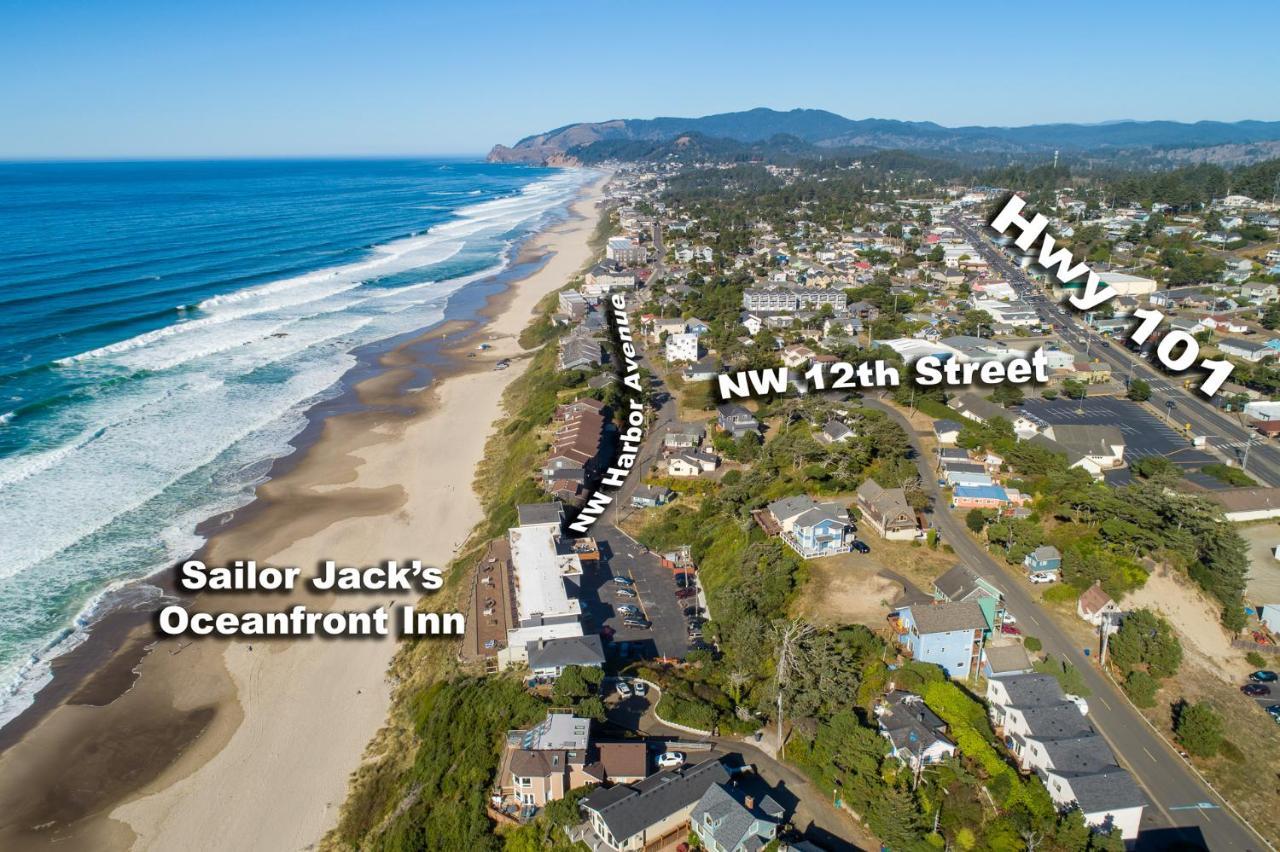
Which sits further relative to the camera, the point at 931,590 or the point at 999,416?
the point at 999,416

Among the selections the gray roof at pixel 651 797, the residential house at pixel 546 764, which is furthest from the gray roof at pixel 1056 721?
the residential house at pixel 546 764

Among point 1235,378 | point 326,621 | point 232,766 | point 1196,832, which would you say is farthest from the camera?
point 1235,378

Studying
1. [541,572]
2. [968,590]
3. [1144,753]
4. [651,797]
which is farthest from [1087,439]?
[651,797]

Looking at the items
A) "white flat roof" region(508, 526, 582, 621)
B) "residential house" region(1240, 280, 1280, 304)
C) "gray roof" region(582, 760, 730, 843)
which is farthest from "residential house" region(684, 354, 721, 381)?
"residential house" region(1240, 280, 1280, 304)

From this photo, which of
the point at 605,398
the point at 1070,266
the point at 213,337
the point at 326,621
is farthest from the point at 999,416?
the point at 213,337

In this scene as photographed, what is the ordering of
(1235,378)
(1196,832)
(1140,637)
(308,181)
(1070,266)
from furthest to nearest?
1. (308,181)
2. (1235,378)
3. (1140,637)
4. (1196,832)
5. (1070,266)

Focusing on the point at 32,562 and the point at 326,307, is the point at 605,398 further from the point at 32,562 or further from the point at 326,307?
the point at 326,307

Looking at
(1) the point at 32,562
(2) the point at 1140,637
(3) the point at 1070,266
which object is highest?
(3) the point at 1070,266

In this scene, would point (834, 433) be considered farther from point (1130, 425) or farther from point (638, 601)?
point (1130, 425)
